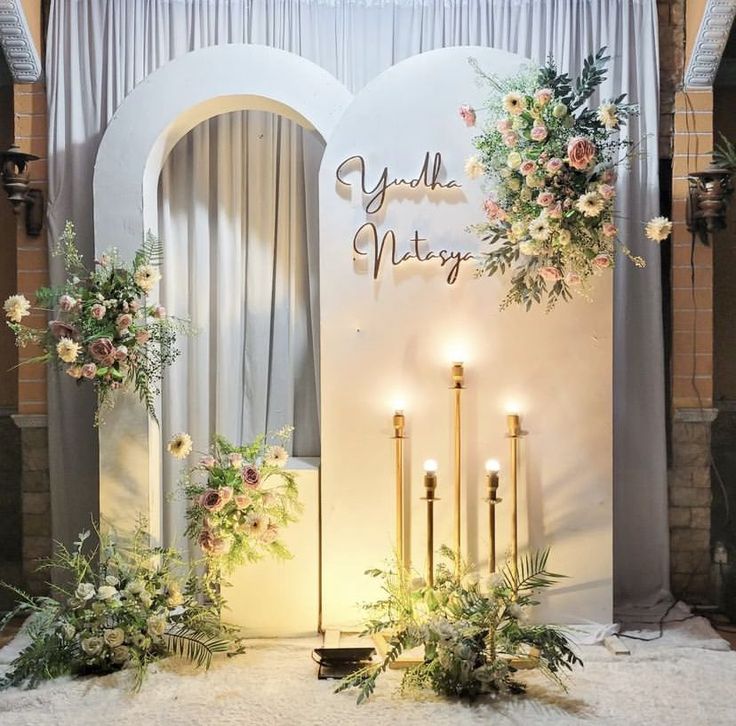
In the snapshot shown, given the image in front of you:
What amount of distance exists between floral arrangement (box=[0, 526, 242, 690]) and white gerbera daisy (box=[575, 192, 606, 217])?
2.21 metres

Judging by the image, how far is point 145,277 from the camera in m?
3.65

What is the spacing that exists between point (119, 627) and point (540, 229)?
230cm

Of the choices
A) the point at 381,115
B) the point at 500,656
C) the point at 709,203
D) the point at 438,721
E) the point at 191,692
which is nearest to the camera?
the point at 438,721

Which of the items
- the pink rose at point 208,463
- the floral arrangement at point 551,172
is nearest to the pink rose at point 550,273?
the floral arrangement at point 551,172

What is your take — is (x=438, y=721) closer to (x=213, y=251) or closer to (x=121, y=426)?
(x=121, y=426)

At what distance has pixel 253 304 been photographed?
435 centimetres

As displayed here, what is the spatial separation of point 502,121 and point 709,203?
1.28 m

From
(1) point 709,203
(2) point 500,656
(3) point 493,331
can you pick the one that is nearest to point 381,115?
(3) point 493,331

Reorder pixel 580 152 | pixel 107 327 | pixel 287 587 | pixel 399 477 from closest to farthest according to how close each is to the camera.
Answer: pixel 580 152, pixel 107 327, pixel 399 477, pixel 287 587

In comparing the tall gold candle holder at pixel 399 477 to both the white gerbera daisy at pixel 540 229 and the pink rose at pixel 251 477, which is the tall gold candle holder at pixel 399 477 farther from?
the white gerbera daisy at pixel 540 229

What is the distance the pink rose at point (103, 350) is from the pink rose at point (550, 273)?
180 centimetres

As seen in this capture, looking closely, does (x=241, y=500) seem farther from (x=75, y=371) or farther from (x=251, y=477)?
(x=75, y=371)

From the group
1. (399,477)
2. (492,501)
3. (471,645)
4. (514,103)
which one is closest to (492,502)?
(492,501)

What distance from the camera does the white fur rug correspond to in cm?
311
